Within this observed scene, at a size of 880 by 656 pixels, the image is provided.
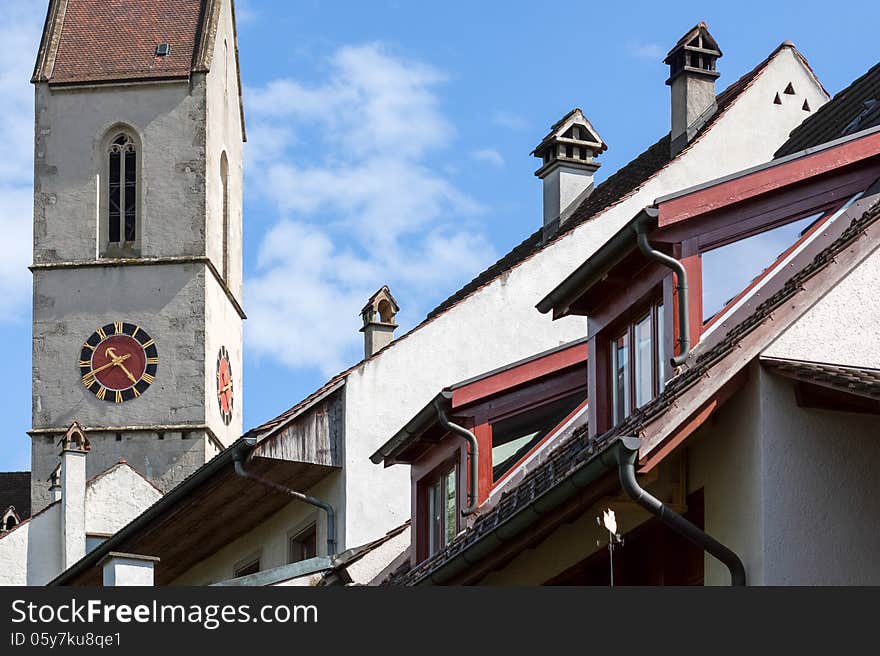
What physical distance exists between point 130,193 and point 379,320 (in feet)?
97.1

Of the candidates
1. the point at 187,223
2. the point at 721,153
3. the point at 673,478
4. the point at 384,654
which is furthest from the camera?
the point at 187,223

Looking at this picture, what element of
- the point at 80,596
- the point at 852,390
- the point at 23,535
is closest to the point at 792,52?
the point at 852,390

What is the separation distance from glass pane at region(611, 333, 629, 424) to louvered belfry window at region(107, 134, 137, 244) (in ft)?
137

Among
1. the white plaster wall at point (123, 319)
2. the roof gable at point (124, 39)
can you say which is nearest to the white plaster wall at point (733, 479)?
the white plaster wall at point (123, 319)

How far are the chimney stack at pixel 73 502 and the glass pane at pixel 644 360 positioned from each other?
95.6 ft

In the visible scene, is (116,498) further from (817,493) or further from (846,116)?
(817,493)

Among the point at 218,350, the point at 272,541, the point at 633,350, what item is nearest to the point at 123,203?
the point at 218,350

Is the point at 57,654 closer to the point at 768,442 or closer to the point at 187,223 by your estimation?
the point at 768,442

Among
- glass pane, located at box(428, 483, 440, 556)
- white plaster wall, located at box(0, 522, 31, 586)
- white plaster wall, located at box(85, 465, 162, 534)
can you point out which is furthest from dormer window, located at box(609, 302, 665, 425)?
white plaster wall, located at box(85, 465, 162, 534)

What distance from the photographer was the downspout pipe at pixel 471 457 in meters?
15.3

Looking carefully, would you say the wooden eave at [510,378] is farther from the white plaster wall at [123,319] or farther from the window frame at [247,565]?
the white plaster wall at [123,319]

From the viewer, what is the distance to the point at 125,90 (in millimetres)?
55156

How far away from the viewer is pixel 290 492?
20906 millimetres

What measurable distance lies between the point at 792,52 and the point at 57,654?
14748 millimetres
